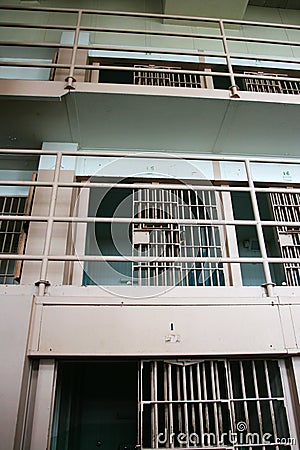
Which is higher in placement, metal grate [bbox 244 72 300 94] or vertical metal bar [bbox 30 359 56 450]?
metal grate [bbox 244 72 300 94]

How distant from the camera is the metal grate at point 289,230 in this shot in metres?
3.52

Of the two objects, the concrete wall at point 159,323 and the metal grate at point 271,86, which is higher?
the metal grate at point 271,86

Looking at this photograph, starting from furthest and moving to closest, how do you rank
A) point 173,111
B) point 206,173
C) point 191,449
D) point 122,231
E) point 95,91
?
1. point 122,231
2. point 206,173
3. point 173,111
4. point 95,91
5. point 191,449

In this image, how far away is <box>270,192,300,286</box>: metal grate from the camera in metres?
3.52

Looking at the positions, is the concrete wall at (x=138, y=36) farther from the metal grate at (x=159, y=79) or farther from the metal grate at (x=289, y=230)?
the metal grate at (x=289, y=230)

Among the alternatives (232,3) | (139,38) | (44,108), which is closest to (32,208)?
(44,108)

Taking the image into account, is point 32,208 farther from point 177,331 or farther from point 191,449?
point 191,449

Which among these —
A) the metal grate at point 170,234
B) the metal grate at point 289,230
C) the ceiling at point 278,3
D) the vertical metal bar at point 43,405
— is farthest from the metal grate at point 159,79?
the vertical metal bar at point 43,405

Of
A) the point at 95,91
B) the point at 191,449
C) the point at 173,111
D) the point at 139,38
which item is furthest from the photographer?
the point at 139,38

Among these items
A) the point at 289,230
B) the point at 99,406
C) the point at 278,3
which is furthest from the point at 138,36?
the point at 99,406

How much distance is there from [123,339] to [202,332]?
40 centimetres

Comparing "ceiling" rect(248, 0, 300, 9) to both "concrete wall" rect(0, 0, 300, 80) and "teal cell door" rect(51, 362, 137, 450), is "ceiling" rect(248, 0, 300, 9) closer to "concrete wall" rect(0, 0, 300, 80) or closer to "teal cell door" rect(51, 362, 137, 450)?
"concrete wall" rect(0, 0, 300, 80)

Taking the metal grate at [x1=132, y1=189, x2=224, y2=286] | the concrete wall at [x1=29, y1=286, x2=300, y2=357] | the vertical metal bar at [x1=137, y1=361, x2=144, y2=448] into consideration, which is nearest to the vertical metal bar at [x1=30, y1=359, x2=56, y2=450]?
the concrete wall at [x1=29, y1=286, x2=300, y2=357]

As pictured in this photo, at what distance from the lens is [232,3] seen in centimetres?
432
